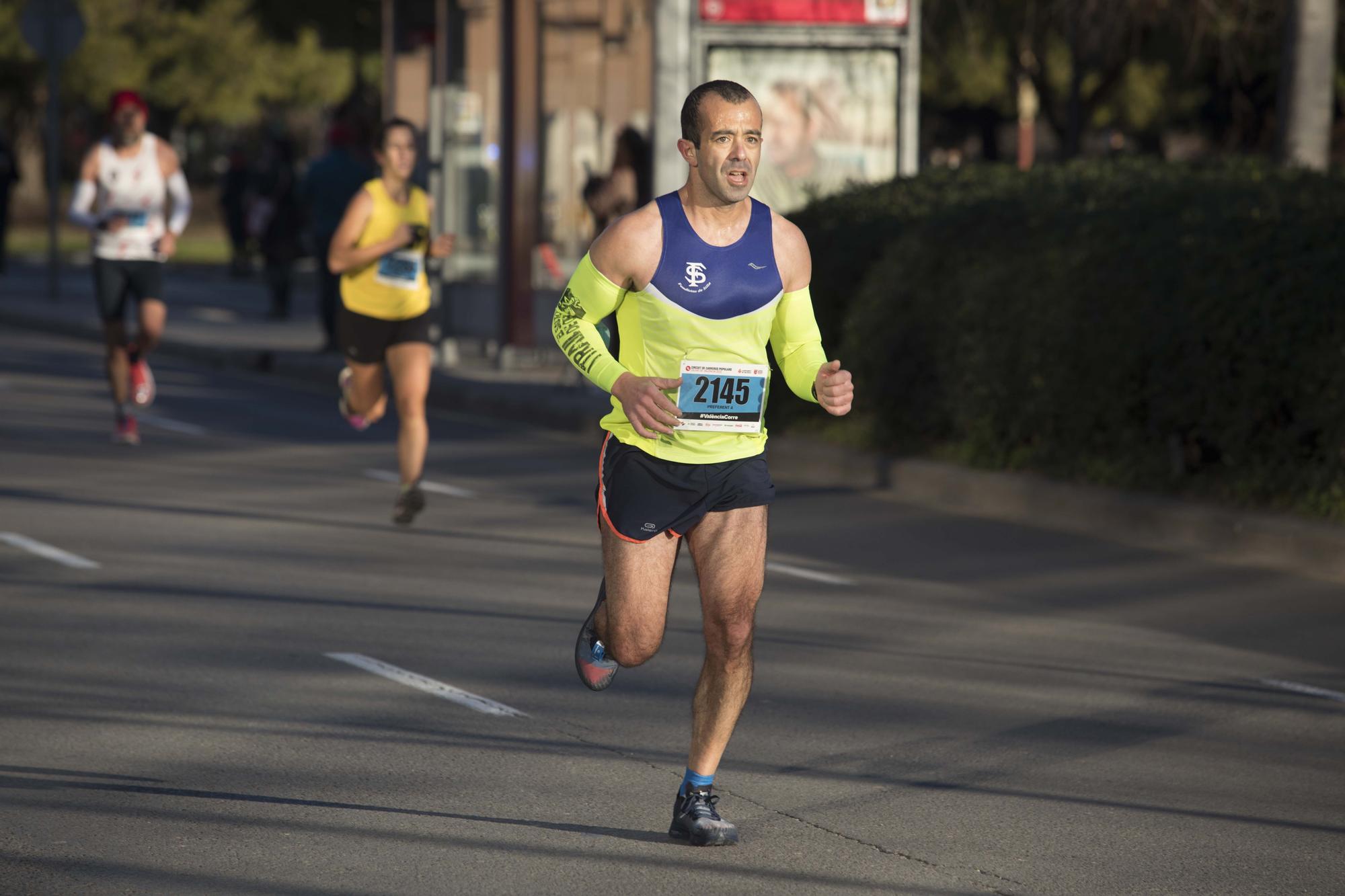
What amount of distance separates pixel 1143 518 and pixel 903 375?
249 centimetres

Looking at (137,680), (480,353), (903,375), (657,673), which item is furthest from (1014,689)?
(480,353)

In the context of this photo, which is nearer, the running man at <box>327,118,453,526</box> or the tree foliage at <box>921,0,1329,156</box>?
the running man at <box>327,118,453,526</box>

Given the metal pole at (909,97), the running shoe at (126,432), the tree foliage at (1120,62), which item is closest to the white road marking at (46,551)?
the running shoe at (126,432)

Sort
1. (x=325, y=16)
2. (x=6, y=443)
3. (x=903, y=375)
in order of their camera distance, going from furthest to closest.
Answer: (x=325, y=16) < (x=6, y=443) < (x=903, y=375)

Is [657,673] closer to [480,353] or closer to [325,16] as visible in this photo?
[480,353]

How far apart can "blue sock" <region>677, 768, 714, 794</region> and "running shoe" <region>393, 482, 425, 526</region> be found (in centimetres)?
546

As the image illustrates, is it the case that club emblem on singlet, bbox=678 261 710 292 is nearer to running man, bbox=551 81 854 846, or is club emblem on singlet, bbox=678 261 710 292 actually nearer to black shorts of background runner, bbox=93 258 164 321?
running man, bbox=551 81 854 846

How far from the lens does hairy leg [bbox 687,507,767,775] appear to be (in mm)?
5449

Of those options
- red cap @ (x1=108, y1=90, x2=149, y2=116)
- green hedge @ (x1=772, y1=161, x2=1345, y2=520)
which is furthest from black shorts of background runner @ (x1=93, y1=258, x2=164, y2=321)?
green hedge @ (x1=772, y1=161, x2=1345, y2=520)

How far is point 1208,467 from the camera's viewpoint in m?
11.3

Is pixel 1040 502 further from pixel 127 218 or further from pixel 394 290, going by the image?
pixel 127 218

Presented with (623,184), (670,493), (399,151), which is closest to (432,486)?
(399,151)

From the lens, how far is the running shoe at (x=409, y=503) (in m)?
10.8

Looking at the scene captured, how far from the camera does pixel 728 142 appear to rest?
5324 millimetres
